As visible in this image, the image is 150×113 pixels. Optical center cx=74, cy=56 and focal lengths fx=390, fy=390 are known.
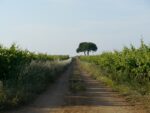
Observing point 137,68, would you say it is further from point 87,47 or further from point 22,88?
point 87,47

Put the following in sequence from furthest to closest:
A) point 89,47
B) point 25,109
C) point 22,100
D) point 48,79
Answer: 1. point 89,47
2. point 48,79
3. point 22,100
4. point 25,109

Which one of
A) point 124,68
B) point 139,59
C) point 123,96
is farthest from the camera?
point 124,68

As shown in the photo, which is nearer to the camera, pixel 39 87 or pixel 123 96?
pixel 123 96

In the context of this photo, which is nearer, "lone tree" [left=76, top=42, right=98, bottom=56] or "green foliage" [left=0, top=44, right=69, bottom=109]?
"green foliage" [left=0, top=44, right=69, bottom=109]

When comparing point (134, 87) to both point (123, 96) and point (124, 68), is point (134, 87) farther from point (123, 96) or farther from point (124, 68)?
point (124, 68)

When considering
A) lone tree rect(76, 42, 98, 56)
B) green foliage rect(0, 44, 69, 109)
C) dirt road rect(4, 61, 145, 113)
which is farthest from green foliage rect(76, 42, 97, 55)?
dirt road rect(4, 61, 145, 113)

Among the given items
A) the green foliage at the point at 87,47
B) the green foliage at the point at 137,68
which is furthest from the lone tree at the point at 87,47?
the green foliage at the point at 137,68

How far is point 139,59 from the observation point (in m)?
23.9

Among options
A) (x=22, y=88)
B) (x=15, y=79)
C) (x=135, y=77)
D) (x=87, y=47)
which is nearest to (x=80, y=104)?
(x=22, y=88)

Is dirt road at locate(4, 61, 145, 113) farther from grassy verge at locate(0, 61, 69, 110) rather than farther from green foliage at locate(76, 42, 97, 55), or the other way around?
green foliage at locate(76, 42, 97, 55)

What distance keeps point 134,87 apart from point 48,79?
7089 mm

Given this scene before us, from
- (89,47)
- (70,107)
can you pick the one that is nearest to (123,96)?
(70,107)

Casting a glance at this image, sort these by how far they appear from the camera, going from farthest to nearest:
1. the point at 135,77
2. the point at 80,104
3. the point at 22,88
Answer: the point at 135,77
the point at 22,88
the point at 80,104

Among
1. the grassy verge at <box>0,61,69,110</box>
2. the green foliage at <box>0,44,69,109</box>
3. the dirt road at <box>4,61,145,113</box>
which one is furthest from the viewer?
the green foliage at <box>0,44,69,109</box>
